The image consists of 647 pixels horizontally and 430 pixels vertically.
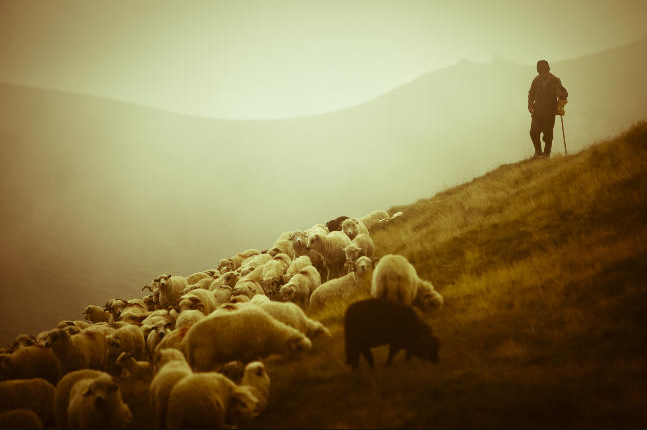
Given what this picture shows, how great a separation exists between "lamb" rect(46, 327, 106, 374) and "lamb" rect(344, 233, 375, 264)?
7.04 meters

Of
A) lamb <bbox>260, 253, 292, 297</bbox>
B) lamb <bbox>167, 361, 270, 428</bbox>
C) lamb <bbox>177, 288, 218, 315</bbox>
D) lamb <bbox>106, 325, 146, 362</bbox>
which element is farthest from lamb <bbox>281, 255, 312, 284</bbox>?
lamb <bbox>167, 361, 270, 428</bbox>

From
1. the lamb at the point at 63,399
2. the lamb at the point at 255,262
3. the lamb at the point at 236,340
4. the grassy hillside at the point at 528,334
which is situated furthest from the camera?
the lamb at the point at 255,262

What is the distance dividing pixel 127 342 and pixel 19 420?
4028 millimetres

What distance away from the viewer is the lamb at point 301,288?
1058cm

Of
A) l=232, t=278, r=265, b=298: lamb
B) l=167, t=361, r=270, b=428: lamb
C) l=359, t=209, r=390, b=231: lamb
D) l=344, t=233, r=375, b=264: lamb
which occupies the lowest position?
l=167, t=361, r=270, b=428: lamb

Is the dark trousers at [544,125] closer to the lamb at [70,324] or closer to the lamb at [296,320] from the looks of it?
the lamb at [296,320]

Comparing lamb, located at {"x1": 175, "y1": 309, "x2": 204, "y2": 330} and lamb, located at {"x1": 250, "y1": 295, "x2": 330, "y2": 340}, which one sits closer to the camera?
lamb, located at {"x1": 250, "y1": 295, "x2": 330, "y2": 340}

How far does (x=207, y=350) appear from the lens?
6273 mm

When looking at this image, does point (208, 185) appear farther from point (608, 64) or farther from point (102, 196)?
point (608, 64)

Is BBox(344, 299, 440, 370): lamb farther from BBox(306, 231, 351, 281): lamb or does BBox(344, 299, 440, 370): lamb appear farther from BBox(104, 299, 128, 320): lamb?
BBox(104, 299, 128, 320): lamb

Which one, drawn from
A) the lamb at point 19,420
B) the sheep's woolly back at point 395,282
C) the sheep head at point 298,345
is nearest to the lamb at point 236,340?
the sheep head at point 298,345

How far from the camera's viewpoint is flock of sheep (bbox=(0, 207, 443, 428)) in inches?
192

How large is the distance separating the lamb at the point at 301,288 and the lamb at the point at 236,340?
3980 millimetres

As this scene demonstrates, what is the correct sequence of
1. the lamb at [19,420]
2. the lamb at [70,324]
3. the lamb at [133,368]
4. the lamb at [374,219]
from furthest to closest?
the lamb at [374,219] → the lamb at [70,324] → the lamb at [133,368] → the lamb at [19,420]
